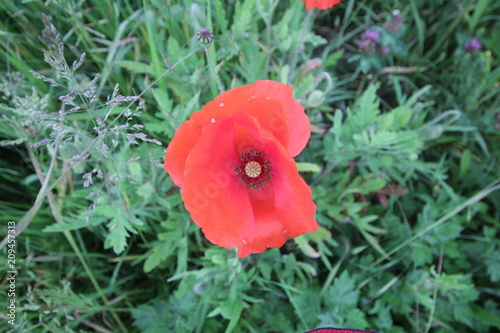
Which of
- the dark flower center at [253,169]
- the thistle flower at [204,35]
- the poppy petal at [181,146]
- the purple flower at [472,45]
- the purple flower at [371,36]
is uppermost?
the thistle flower at [204,35]

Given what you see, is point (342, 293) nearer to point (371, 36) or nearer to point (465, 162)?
point (465, 162)

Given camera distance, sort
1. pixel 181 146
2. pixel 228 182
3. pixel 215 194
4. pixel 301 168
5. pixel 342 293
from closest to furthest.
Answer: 1. pixel 181 146
2. pixel 215 194
3. pixel 228 182
4. pixel 301 168
5. pixel 342 293

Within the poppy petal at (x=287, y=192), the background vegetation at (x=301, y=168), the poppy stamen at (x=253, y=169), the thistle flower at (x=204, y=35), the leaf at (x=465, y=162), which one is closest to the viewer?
the poppy petal at (x=287, y=192)

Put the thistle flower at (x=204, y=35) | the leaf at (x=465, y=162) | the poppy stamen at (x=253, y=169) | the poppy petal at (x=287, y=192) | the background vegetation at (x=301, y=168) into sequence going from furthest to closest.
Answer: the leaf at (x=465, y=162) < the background vegetation at (x=301, y=168) < the poppy stamen at (x=253, y=169) < the thistle flower at (x=204, y=35) < the poppy petal at (x=287, y=192)

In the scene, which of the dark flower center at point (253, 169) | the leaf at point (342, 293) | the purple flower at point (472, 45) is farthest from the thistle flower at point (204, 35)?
the purple flower at point (472, 45)

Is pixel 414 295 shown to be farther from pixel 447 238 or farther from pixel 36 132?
pixel 36 132

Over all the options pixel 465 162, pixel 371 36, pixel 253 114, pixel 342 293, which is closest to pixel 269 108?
pixel 253 114

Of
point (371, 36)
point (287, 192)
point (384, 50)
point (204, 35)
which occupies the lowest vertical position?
point (384, 50)

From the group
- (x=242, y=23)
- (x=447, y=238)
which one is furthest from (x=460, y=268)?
(x=242, y=23)

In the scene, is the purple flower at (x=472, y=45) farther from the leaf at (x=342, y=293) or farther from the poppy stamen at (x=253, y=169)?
the poppy stamen at (x=253, y=169)
